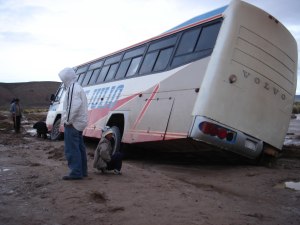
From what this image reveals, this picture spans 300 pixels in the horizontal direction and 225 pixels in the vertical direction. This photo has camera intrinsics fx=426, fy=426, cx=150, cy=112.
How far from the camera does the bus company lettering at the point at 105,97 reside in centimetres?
1089

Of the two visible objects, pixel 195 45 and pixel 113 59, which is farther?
pixel 113 59

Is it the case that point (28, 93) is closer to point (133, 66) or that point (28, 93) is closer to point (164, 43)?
point (133, 66)

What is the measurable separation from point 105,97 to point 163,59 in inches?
119

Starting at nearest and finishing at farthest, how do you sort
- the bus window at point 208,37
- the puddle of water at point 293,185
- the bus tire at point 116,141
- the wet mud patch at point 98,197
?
the wet mud patch at point 98,197 < the puddle of water at point 293,185 < the bus window at point 208,37 < the bus tire at point 116,141

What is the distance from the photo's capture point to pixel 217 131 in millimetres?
7281

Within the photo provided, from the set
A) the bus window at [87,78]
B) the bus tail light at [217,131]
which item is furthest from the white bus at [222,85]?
the bus window at [87,78]

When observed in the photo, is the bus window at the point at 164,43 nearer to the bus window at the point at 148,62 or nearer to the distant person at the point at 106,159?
the bus window at the point at 148,62

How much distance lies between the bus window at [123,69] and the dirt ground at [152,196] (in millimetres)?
3092

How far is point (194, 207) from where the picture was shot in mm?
5137

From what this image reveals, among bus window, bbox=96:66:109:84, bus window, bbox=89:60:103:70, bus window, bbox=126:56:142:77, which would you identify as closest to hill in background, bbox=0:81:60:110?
bus window, bbox=89:60:103:70

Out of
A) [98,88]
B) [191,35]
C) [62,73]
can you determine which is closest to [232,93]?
[191,35]

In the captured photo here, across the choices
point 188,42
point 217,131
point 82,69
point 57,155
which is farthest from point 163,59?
point 82,69

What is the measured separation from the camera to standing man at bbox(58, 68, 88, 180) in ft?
22.3

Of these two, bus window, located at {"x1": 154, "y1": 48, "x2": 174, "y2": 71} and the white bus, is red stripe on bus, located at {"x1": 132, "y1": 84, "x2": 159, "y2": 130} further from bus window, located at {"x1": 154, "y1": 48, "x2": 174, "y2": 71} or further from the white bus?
bus window, located at {"x1": 154, "y1": 48, "x2": 174, "y2": 71}
